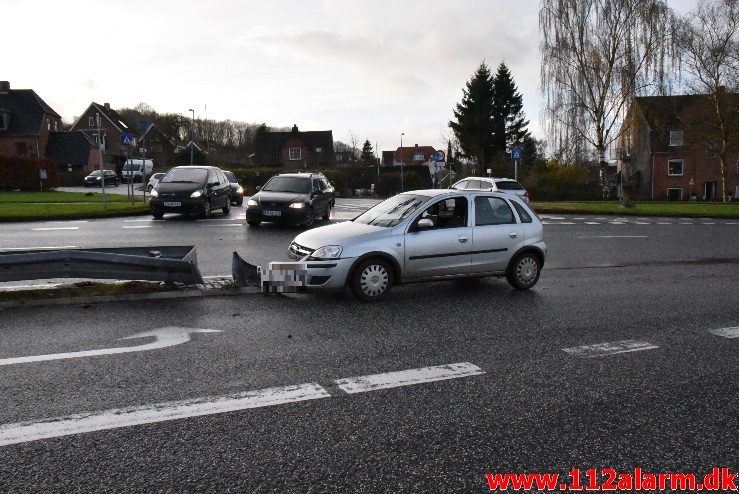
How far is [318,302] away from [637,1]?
3887 cm

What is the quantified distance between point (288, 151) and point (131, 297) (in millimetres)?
82872

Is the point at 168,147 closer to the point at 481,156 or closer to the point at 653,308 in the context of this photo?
the point at 481,156

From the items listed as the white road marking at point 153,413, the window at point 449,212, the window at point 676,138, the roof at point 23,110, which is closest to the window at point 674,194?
the window at point 676,138

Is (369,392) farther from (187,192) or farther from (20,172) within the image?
(20,172)

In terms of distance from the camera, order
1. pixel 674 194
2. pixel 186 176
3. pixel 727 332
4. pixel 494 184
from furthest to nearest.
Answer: pixel 674 194 → pixel 494 184 → pixel 186 176 → pixel 727 332

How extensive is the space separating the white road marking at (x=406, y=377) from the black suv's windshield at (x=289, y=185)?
48.4 feet

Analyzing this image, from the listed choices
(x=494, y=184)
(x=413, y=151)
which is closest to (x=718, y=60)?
(x=494, y=184)

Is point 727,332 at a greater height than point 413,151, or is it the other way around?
point 413,151

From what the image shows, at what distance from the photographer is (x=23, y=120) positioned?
68688mm

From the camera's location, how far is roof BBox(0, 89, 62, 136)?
2675 inches

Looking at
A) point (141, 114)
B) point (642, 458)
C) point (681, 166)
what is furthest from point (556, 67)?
point (141, 114)

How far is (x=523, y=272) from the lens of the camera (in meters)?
9.66

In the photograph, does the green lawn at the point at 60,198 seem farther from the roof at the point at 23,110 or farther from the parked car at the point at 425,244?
the roof at the point at 23,110

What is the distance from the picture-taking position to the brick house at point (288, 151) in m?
89.1
